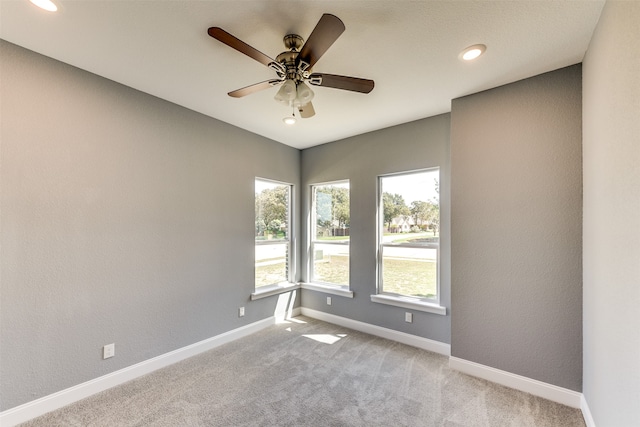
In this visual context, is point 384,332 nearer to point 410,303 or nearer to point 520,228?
point 410,303

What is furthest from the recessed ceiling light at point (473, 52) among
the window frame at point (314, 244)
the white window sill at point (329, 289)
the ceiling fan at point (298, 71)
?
the white window sill at point (329, 289)

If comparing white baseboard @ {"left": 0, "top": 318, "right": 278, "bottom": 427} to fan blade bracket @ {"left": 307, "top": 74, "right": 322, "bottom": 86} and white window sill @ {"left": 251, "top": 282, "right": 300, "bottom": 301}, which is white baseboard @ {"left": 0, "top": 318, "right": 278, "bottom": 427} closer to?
white window sill @ {"left": 251, "top": 282, "right": 300, "bottom": 301}

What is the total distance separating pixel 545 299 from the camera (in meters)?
2.21

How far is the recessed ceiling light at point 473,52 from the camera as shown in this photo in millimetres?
1896

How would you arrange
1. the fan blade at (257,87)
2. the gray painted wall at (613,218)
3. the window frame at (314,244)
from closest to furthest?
the gray painted wall at (613,218) → the fan blade at (257,87) → the window frame at (314,244)

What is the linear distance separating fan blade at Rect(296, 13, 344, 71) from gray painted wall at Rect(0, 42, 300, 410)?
1.90 meters

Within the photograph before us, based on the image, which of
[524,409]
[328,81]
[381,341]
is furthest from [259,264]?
[524,409]

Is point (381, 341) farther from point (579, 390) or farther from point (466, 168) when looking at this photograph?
point (466, 168)

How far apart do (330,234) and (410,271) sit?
1.35 metres

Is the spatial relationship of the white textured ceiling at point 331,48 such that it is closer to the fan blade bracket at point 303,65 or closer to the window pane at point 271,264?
the fan blade bracket at point 303,65

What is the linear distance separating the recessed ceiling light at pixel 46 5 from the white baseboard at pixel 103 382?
2.68 metres

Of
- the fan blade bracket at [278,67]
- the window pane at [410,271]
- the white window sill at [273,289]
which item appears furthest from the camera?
the white window sill at [273,289]

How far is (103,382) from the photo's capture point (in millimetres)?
2303

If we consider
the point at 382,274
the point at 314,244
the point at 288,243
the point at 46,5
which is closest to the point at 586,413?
the point at 382,274
